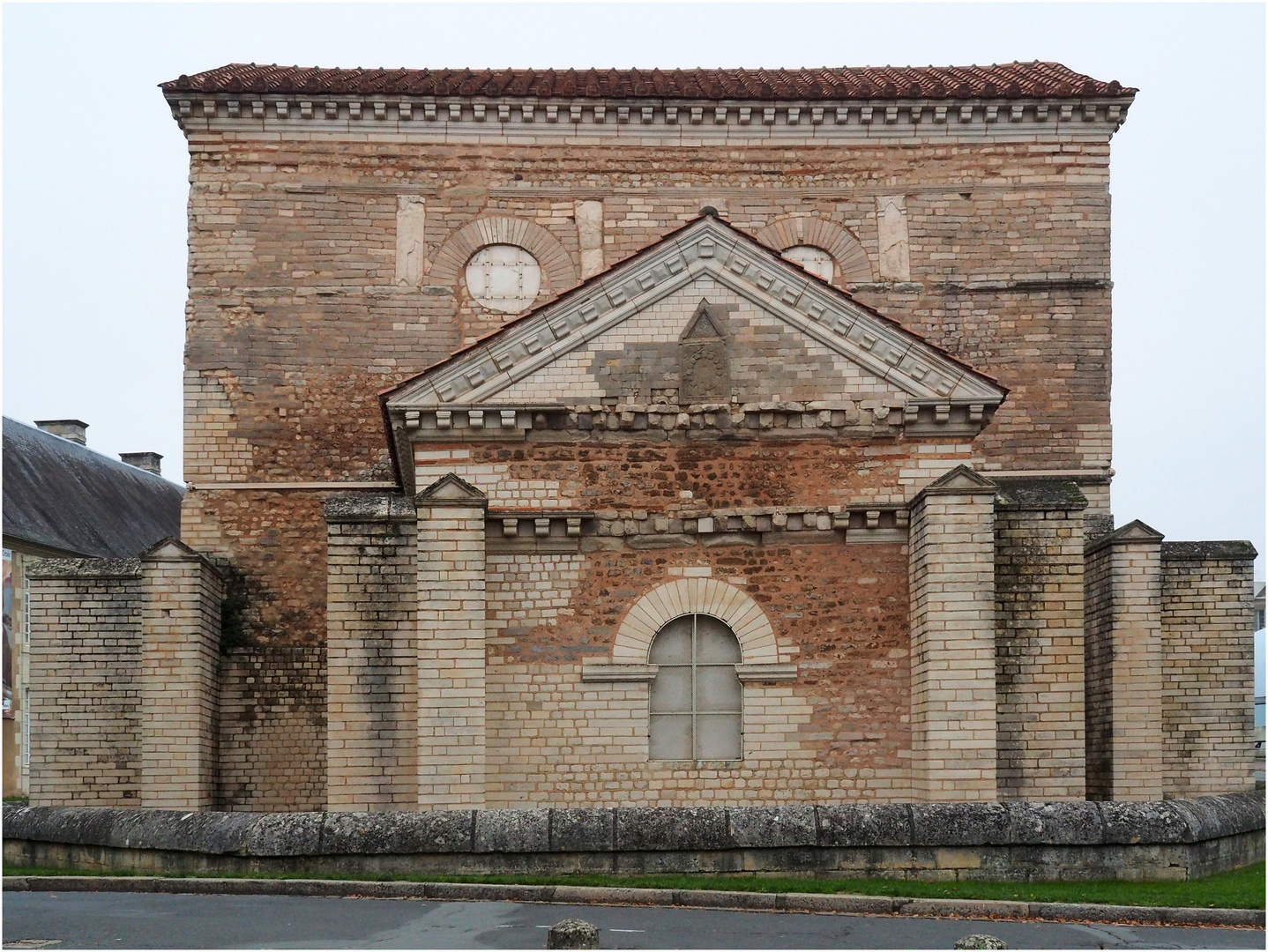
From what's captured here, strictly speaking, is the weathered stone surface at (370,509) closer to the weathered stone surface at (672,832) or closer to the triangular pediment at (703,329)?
the triangular pediment at (703,329)

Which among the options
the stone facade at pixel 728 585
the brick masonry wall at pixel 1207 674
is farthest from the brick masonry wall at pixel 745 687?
the brick masonry wall at pixel 1207 674

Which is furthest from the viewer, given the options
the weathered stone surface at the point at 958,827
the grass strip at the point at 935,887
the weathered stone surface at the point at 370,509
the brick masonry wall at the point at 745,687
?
the weathered stone surface at the point at 370,509

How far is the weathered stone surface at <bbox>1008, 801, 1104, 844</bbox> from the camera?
15.2m

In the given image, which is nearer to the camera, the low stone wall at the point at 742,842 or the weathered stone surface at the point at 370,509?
the low stone wall at the point at 742,842

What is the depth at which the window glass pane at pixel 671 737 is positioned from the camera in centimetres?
1803

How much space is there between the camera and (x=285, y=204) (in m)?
26.9

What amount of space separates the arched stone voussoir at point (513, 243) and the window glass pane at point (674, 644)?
10.1 m

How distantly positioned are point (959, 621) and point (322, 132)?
589 inches

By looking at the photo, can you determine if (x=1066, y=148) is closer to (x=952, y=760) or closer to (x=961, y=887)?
(x=952, y=760)

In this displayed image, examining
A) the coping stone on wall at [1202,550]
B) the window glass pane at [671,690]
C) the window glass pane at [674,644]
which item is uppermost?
the coping stone on wall at [1202,550]

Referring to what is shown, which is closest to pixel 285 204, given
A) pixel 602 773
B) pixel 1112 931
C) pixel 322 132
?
pixel 322 132

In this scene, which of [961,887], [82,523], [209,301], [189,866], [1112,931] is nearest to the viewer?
[1112,931]

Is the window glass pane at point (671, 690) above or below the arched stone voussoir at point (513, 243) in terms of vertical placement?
below

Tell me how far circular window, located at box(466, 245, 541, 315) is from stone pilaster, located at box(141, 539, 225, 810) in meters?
6.70
